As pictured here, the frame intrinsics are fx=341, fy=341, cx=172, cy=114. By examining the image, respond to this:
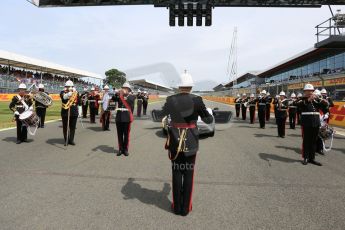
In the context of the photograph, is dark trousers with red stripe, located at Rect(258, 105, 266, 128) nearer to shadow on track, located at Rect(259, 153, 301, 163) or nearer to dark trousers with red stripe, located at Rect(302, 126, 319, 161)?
shadow on track, located at Rect(259, 153, 301, 163)

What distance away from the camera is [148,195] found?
5.04 m

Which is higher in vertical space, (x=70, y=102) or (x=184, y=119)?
(x=70, y=102)

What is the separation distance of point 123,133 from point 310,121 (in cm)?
450

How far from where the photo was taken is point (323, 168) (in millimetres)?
7230

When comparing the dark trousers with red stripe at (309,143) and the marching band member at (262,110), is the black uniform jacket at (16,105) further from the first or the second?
the marching band member at (262,110)

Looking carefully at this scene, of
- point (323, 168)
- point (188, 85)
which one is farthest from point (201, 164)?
point (188, 85)

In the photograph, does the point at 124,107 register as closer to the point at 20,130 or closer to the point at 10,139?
the point at 20,130

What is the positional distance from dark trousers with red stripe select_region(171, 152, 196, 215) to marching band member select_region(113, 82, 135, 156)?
4.13 m

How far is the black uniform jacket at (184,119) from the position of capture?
4.43 metres

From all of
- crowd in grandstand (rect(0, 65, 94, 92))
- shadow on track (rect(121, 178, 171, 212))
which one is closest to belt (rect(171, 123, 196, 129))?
shadow on track (rect(121, 178, 171, 212))

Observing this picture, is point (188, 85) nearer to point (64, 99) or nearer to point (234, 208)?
point (234, 208)

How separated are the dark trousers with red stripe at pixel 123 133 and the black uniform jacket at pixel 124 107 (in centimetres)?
13

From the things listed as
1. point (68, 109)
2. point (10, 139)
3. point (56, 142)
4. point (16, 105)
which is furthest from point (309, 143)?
point (10, 139)

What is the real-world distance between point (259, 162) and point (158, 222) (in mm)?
4361
